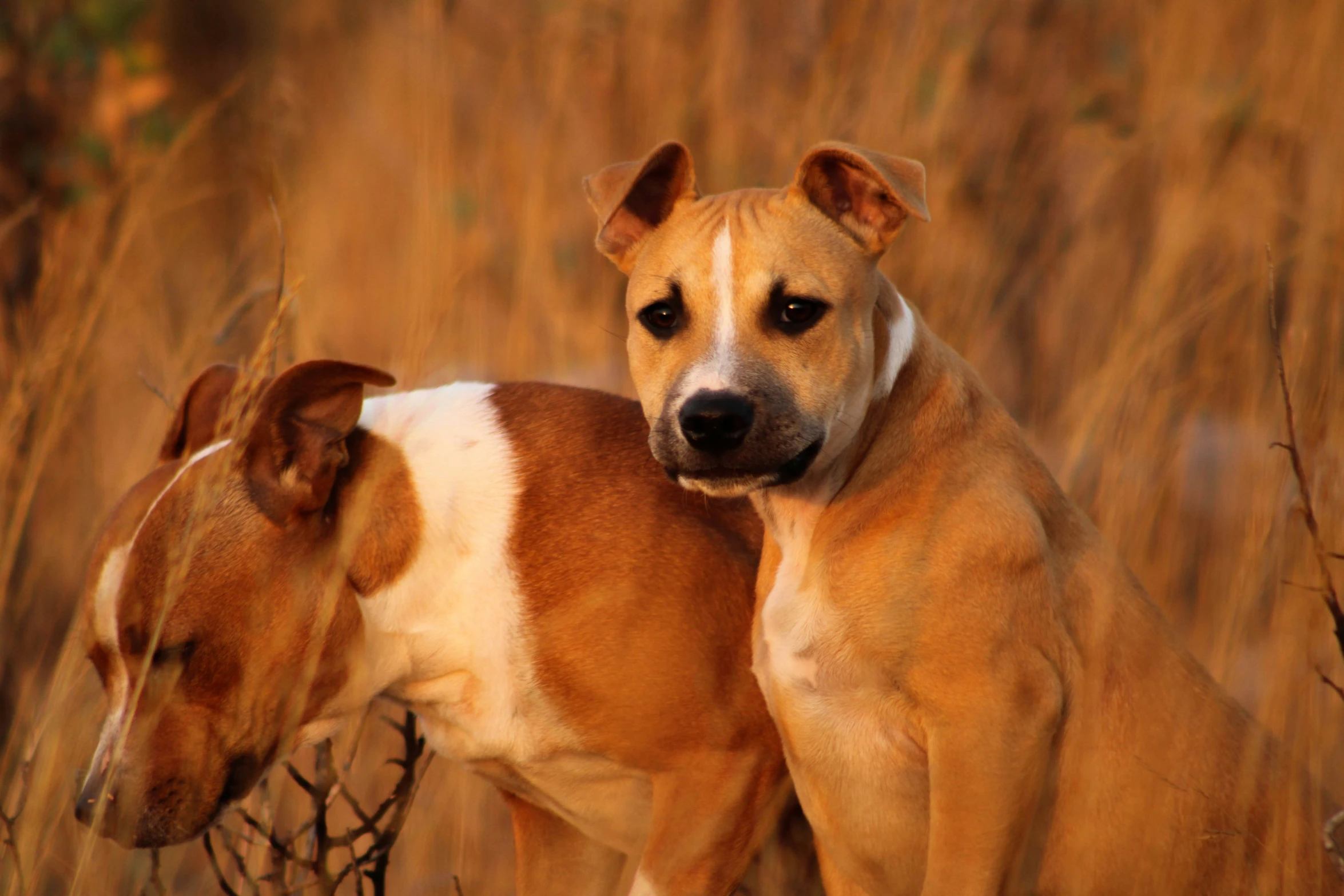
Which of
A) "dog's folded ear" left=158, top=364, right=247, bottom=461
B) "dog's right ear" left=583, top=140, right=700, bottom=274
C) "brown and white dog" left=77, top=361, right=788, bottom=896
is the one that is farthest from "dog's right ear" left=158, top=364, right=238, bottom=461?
"dog's right ear" left=583, top=140, right=700, bottom=274

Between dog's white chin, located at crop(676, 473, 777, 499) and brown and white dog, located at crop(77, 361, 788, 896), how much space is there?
0.99ft

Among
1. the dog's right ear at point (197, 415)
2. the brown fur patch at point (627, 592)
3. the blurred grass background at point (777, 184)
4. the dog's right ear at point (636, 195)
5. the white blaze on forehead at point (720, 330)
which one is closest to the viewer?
the white blaze on forehead at point (720, 330)

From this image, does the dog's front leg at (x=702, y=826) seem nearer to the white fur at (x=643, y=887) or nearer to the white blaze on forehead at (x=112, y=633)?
the white fur at (x=643, y=887)

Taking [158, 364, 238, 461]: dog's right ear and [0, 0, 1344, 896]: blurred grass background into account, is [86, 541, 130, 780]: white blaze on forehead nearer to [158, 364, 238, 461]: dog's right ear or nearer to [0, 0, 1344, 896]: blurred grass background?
[158, 364, 238, 461]: dog's right ear

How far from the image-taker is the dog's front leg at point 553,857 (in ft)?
10.5

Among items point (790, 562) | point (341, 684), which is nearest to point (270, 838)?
point (341, 684)

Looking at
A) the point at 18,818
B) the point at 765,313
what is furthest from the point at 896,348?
the point at 18,818

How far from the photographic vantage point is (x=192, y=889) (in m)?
4.39

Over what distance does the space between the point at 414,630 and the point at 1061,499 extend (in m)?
1.36

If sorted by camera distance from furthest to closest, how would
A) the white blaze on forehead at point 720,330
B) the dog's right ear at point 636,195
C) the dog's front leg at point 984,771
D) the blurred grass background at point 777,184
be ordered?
1. the blurred grass background at point 777,184
2. the dog's right ear at point 636,195
3. the white blaze on forehead at point 720,330
4. the dog's front leg at point 984,771

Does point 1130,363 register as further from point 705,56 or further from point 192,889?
point 192,889

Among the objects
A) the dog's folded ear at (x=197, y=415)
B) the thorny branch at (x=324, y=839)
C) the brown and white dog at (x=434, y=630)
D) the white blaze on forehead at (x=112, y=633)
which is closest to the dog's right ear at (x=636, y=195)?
the brown and white dog at (x=434, y=630)

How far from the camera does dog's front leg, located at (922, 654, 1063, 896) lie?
8.00 feet

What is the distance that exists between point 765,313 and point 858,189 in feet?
1.37
